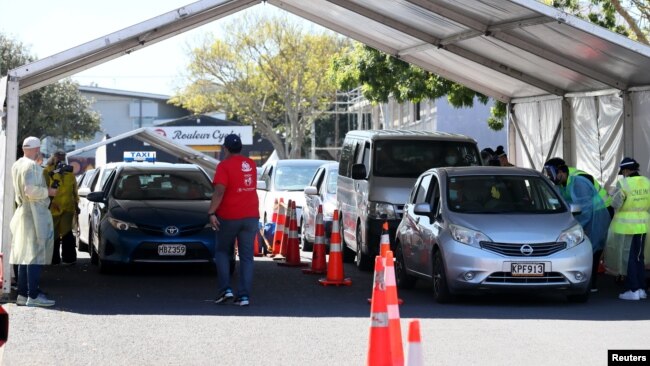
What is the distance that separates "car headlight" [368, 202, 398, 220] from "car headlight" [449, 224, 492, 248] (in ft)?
12.2

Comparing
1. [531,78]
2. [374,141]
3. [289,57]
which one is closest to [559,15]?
[374,141]

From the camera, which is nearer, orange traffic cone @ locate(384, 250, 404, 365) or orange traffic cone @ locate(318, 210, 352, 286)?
orange traffic cone @ locate(384, 250, 404, 365)

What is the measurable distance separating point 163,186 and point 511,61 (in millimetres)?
6075

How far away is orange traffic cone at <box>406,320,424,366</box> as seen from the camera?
23.7 feet

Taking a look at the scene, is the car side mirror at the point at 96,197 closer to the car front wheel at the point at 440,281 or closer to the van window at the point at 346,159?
the van window at the point at 346,159

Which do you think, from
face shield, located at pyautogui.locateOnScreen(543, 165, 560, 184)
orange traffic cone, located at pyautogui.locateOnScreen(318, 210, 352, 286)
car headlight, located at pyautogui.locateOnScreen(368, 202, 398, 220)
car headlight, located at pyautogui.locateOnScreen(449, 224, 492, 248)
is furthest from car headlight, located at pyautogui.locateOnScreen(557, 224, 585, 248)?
car headlight, located at pyautogui.locateOnScreen(368, 202, 398, 220)

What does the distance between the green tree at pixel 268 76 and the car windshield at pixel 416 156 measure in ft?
132

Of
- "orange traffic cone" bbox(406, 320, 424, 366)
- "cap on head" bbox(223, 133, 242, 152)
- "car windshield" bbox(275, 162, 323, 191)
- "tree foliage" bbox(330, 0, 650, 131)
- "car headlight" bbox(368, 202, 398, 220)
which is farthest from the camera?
"tree foliage" bbox(330, 0, 650, 131)

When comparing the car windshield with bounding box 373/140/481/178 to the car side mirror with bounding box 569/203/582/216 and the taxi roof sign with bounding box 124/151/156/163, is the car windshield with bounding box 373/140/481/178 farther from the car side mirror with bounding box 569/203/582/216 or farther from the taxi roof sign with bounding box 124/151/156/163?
the taxi roof sign with bounding box 124/151/156/163

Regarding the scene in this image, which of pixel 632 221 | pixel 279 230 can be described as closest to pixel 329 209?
pixel 279 230

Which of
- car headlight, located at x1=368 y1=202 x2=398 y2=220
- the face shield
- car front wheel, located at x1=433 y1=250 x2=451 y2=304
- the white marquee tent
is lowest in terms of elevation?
car front wheel, located at x1=433 y1=250 x2=451 y2=304

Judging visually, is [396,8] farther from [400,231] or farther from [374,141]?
[400,231]

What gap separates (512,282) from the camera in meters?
13.3

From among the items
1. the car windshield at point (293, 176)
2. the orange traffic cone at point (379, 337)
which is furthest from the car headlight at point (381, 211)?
the orange traffic cone at point (379, 337)
